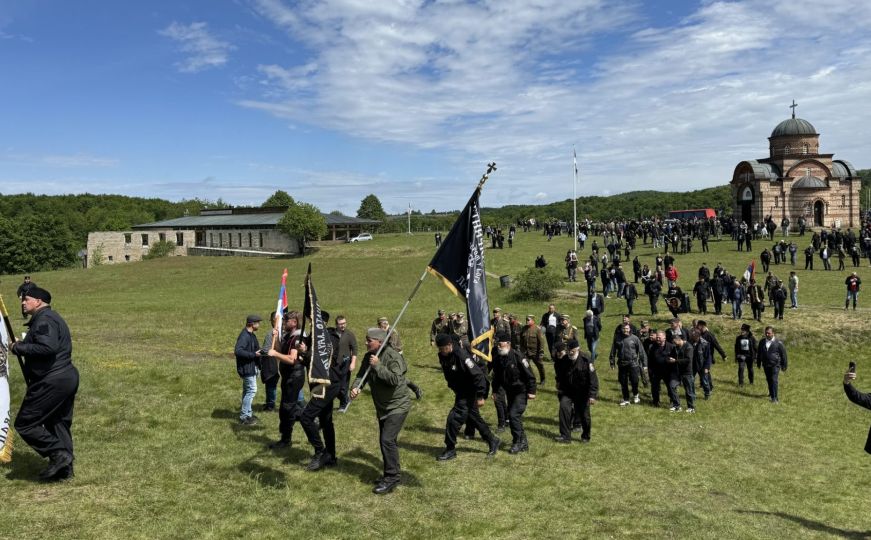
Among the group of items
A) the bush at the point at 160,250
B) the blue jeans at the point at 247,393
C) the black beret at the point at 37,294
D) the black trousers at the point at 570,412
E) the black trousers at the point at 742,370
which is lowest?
the black trousers at the point at 742,370

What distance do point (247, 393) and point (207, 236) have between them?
78927 mm

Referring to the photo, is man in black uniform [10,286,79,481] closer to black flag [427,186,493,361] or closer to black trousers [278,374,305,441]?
black trousers [278,374,305,441]

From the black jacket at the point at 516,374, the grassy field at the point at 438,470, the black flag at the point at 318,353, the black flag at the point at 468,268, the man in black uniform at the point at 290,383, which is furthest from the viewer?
the black jacket at the point at 516,374

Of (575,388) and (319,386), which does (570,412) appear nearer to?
(575,388)

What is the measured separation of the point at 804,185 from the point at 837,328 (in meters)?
42.7

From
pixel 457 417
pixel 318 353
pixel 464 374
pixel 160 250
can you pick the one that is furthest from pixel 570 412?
pixel 160 250

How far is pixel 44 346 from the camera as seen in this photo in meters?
7.22

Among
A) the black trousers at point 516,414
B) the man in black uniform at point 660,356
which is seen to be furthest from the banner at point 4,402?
the man in black uniform at point 660,356

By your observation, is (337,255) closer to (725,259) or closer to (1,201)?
(725,259)

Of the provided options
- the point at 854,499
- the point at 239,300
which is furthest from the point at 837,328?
the point at 239,300

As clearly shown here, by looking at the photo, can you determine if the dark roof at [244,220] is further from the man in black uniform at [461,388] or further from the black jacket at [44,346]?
the black jacket at [44,346]

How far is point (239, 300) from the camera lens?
118 feet

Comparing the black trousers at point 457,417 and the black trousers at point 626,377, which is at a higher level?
the black trousers at point 457,417

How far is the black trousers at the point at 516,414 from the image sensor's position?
10383mm
